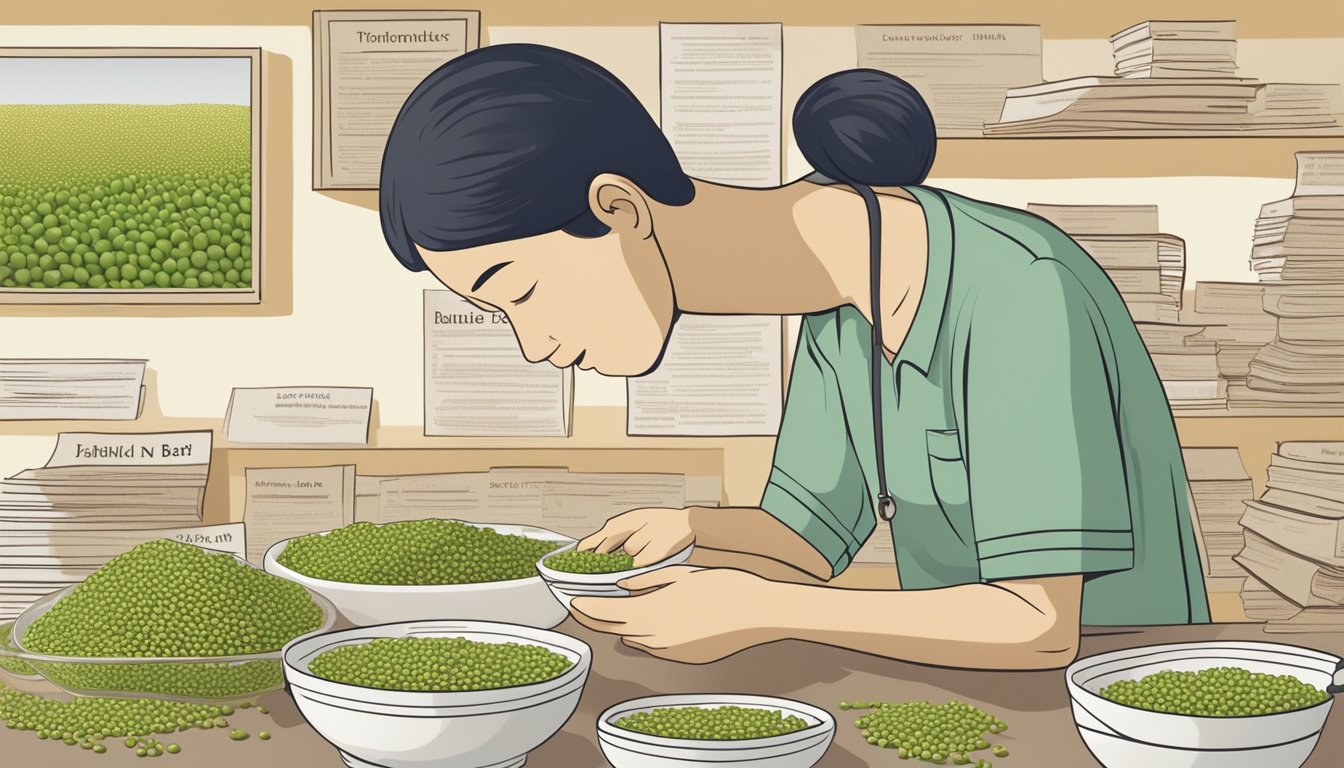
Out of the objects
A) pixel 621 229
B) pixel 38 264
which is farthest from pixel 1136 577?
pixel 38 264

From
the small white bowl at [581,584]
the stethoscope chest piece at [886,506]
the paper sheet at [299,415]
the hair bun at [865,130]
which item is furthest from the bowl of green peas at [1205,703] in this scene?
the paper sheet at [299,415]

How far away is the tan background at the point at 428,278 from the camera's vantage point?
7.83ft

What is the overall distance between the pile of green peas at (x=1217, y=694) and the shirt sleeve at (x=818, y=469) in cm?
61

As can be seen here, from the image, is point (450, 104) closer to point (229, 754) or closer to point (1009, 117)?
point (229, 754)

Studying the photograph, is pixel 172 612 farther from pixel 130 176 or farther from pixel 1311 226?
pixel 1311 226

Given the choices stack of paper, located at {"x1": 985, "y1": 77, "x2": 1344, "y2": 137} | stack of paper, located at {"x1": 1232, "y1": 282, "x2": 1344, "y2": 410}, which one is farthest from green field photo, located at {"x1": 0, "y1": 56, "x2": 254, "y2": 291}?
stack of paper, located at {"x1": 1232, "y1": 282, "x2": 1344, "y2": 410}

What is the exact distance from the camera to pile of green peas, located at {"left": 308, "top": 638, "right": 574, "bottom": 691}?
1041mm

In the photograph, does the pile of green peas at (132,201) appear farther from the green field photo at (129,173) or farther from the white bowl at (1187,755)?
the white bowl at (1187,755)

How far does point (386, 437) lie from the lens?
2.43 m

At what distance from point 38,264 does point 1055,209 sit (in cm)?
221

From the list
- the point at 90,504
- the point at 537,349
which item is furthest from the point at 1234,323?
the point at 90,504

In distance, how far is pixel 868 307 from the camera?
1.40 m

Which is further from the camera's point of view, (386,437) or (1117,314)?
(386,437)

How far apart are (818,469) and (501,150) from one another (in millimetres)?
723
